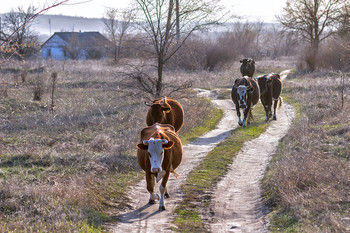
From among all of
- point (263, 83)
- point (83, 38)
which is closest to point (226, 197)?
point (263, 83)

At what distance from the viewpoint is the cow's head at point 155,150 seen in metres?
8.75

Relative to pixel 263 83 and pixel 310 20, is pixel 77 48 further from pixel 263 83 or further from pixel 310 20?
pixel 263 83

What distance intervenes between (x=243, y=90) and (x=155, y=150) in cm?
1091

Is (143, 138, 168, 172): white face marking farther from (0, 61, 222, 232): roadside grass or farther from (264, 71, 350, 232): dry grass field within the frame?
(264, 71, 350, 232): dry grass field

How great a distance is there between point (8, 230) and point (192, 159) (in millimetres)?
7652

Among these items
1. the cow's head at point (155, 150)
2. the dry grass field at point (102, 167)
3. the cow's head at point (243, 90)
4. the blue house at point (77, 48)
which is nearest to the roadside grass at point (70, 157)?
the dry grass field at point (102, 167)

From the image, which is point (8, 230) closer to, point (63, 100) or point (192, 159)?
point (192, 159)

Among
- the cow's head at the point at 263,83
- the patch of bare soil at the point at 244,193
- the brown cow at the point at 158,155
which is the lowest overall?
the patch of bare soil at the point at 244,193

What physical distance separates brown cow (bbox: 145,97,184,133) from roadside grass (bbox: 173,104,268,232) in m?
1.52

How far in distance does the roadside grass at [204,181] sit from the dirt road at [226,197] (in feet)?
0.58

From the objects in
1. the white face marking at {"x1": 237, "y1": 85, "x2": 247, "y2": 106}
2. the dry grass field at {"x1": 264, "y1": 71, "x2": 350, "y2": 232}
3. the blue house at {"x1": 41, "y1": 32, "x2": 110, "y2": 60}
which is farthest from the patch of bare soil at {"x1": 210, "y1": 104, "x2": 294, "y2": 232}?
the blue house at {"x1": 41, "y1": 32, "x2": 110, "y2": 60}

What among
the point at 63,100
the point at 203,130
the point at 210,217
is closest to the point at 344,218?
the point at 210,217

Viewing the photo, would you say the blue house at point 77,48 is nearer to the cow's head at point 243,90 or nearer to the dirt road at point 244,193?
the cow's head at point 243,90

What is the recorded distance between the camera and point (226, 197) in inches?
407
